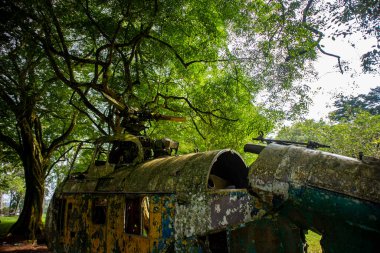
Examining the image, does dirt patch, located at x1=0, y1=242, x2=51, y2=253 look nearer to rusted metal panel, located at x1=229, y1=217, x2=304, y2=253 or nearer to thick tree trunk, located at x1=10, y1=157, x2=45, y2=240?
thick tree trunk, located at x1=10, y1=157, x2=45, y2=240

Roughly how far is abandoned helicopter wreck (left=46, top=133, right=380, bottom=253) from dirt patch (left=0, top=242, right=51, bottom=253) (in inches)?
250

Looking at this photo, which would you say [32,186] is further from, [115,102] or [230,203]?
[230,203]

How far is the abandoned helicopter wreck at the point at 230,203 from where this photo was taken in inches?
137

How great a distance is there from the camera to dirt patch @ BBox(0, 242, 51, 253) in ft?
42.6

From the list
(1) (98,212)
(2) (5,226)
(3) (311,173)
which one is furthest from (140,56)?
(2) (5,226)

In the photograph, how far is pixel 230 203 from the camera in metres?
4.85

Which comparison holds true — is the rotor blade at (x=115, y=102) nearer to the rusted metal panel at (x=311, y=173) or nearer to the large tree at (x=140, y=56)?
the large tree at (x=140, y=56)

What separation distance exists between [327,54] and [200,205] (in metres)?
11.5

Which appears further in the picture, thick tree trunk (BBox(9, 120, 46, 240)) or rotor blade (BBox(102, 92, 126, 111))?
thick tree trunk (BBox(9, 120, 46, 240))

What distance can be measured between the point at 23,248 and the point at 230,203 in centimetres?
1311

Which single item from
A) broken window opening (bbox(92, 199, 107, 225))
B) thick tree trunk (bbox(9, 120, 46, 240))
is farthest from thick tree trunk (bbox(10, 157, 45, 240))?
broken window opening (bbox(92, 199, 107, 225))

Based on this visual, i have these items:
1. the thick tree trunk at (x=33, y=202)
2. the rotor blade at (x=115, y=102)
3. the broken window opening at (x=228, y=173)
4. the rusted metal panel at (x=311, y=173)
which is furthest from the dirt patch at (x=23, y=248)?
the rusted metal panel at (x=311, y=173)

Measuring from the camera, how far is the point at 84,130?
21.0 meters

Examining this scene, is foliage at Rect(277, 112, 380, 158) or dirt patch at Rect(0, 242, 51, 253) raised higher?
foliage at Rect(277, 112, 380, 158)
